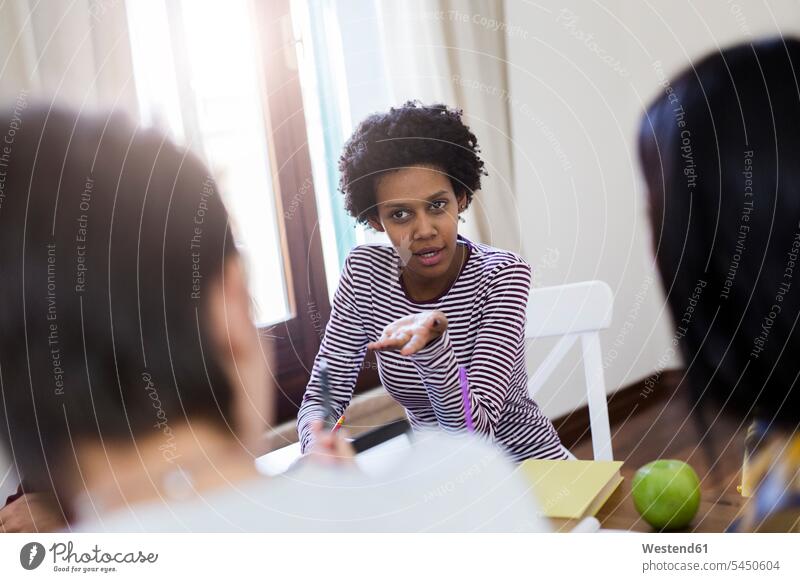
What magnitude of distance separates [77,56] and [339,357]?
37cm

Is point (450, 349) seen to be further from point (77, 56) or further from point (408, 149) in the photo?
point (77, 56)

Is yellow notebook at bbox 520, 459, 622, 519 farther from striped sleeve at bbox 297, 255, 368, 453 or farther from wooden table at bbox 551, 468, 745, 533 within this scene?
A: striped sleeve at bbox 297, 255, 368, 453

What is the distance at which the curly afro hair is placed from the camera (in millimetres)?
708

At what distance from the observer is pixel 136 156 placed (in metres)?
0.76

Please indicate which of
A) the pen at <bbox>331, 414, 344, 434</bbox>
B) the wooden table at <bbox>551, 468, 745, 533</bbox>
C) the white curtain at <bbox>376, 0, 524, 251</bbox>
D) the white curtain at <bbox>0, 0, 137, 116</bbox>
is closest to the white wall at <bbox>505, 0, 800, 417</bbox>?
the white curtain at <bbox>376, 0, 524, 251</bbox>

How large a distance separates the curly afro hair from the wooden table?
29 centimetres

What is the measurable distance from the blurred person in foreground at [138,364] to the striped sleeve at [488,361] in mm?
50

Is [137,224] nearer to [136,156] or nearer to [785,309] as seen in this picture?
[136,156]

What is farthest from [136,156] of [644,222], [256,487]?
[644,222]

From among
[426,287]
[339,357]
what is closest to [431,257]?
[426,287]

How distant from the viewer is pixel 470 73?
74 cm

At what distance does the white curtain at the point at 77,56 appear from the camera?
0.75 meters

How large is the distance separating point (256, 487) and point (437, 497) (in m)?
0.18
